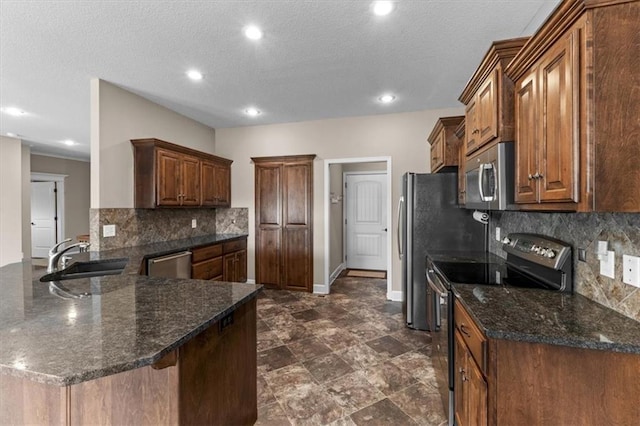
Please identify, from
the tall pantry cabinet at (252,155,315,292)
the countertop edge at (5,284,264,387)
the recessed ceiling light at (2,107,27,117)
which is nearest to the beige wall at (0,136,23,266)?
the recessed ceiling light at (2,107,27,117)

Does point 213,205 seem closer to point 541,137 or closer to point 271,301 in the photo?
point 271,301

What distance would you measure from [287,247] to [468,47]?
3.50 meters

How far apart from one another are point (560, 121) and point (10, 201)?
26.9 ft

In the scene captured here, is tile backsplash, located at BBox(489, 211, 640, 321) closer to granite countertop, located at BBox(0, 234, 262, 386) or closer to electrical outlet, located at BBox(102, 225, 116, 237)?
granite countertop, located at BBox(0, 234, 262, 386)

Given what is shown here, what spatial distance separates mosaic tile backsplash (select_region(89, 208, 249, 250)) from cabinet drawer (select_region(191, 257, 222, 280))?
693 mm

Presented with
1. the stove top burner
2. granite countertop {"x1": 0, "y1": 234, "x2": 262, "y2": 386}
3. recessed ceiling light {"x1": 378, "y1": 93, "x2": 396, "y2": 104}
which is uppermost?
recessed ceiling light {"x1": 378, "y1": 93, "x2": 396, "y2": 104}

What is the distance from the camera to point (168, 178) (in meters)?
3.66

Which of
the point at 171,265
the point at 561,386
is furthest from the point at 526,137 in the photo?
the point at 171,265

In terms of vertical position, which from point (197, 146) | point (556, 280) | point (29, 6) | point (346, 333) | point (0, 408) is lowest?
point (346, 333)

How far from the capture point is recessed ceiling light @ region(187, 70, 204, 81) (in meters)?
3.04

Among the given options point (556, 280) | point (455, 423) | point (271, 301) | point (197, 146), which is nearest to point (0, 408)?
point (455, 423)

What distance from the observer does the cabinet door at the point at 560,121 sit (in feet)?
3.76

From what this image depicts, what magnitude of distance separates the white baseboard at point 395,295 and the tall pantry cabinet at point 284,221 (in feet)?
4.00

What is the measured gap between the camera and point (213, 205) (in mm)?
4551
